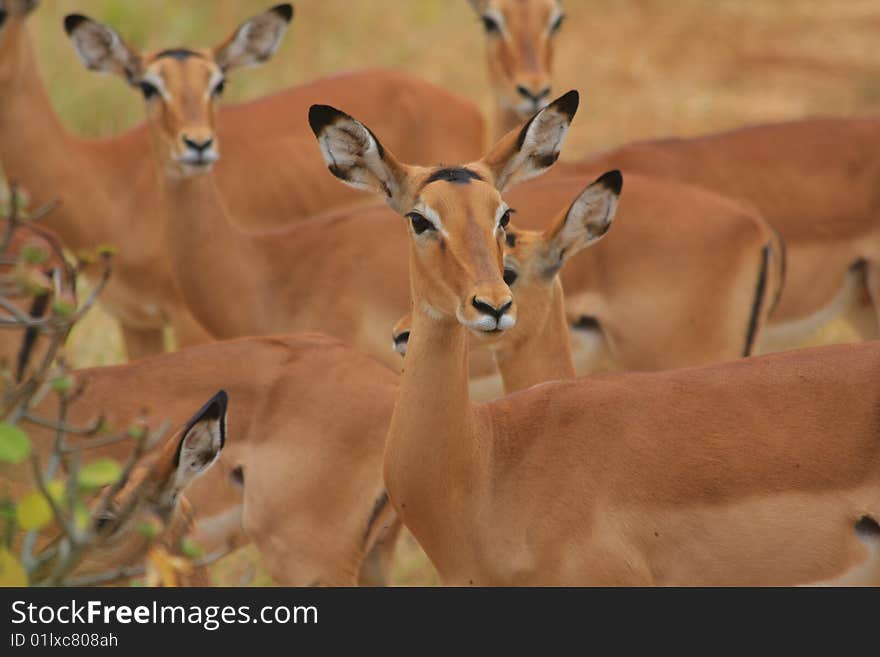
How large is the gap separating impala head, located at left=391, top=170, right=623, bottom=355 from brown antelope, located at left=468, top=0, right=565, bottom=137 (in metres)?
2.56

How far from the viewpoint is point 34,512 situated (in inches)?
97.0

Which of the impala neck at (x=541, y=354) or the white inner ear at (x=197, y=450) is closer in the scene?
the white inner ear at (x=197, y=450)

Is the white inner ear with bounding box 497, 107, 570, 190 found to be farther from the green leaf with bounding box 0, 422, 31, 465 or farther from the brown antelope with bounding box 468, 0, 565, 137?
the brown antelope with bounding box 468, 0, 565, 137

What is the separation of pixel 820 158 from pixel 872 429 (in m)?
3.11

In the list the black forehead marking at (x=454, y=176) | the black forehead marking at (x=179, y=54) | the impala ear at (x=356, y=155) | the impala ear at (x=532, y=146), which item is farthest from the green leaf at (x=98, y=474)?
the black forehead marking at (x=179, y=54)

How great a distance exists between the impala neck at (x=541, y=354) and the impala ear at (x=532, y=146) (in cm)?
45

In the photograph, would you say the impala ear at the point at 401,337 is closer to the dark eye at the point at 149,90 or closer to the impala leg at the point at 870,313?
the dark eye at the point at 149,90

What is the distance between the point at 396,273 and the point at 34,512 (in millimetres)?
3662

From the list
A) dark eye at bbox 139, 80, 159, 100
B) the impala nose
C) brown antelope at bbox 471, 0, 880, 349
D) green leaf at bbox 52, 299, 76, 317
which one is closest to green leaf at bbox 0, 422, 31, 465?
green leaf at bbox 52, 299, 76, 317

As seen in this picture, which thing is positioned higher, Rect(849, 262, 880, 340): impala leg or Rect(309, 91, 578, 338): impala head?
Rect(849, 262, 880, 340): impala leg

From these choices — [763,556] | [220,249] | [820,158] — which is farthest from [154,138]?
[763,556]

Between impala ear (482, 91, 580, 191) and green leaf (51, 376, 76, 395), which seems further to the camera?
impala ear (482, 91, 580, 191)

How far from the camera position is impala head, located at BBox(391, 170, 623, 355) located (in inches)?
188

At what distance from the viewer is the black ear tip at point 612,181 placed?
15.6 feet
